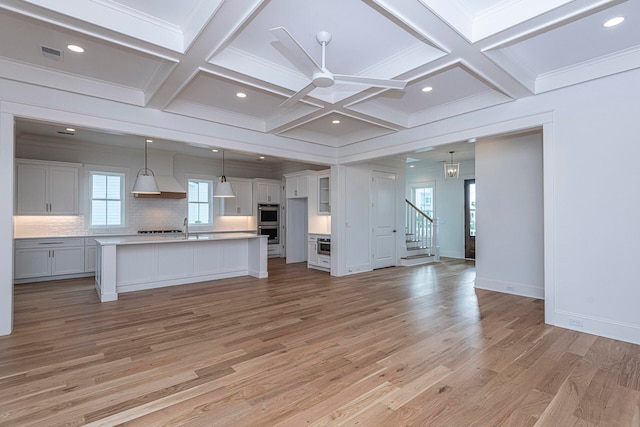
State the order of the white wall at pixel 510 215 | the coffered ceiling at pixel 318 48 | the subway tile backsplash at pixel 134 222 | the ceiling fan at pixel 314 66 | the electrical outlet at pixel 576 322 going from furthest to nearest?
the subway tile backsplash at pixel 134 222 → the white wall at pixel 510 215 → the electrical outlet at pixel 576 322 → the coffered ceiling at pixel 318 48 → the ceiling fan at pixel 314 66

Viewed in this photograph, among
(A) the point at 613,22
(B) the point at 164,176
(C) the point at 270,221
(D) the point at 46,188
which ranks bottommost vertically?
(C) the point at 270,221

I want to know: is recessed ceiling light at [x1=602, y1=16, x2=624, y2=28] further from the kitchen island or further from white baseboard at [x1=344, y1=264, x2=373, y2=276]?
the kitchen island

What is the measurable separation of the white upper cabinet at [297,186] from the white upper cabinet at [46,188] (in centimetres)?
471

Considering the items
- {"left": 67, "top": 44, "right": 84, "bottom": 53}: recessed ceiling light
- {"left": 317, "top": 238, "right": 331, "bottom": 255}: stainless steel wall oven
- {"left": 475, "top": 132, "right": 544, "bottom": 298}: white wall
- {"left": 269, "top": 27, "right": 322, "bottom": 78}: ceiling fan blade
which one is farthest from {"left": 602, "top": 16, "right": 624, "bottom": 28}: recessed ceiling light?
{"left": 317, "top": 238, "right": 331, "bottom": 255}: stainless steel wall oven

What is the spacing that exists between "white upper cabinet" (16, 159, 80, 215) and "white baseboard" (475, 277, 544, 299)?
26.9 ft

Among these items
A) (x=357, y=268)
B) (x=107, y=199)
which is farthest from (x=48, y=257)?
(x=357, y=268)

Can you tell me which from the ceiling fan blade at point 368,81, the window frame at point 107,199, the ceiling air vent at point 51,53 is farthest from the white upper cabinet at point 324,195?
the ceiling air vent at point 51,53

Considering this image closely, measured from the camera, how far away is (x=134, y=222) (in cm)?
761

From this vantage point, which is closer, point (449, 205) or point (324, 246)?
point (324, 246)

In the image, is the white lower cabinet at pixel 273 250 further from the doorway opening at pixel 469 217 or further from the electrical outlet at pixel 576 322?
the electrical outlet at pixel 576 322

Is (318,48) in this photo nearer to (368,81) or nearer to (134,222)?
(368,81)

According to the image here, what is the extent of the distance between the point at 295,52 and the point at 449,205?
333 inches

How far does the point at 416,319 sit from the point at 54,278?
692 centimetres

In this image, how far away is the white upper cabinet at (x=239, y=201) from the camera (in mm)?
8930
